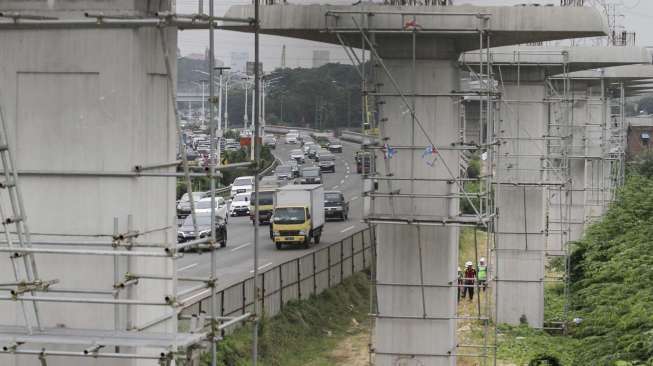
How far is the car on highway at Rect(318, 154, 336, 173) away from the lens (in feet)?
247

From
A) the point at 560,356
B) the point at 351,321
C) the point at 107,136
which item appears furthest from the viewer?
the point at 351,321

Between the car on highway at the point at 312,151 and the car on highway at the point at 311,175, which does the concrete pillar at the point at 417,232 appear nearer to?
the car on highway at the point at 311,175

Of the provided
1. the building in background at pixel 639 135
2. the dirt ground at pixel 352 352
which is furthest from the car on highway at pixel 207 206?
the building in background at pixel 639 135

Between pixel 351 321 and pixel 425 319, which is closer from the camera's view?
pixel 425 319

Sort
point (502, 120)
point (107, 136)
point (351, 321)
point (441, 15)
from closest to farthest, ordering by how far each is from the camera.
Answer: point (107, 136), point (441, 15), point (351, 321), point (502, 120)

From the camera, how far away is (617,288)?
27.6m

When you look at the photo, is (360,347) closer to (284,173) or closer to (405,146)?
(405,146)

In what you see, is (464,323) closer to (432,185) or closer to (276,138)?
(432,185)

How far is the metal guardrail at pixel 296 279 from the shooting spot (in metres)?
25.0

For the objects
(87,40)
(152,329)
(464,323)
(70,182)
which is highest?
(87,40)

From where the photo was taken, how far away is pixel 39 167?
1141 cm

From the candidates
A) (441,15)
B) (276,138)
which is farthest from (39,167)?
(276,138)

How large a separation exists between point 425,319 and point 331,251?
13.2 meters

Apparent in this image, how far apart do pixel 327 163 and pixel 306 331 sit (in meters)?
47.4
